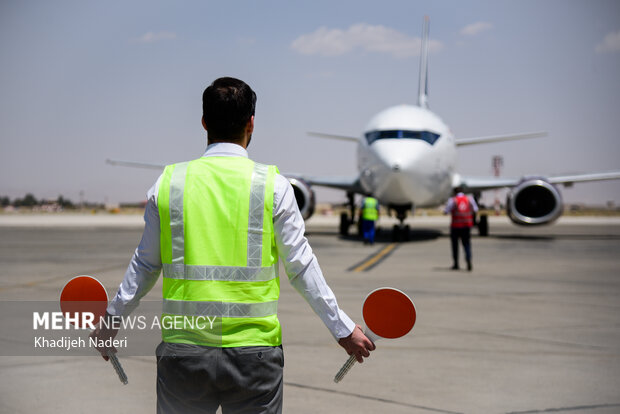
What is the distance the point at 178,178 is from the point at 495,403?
2699mm

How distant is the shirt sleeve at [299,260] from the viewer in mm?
2248

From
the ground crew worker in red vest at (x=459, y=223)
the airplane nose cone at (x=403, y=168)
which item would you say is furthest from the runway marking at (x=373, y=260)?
the airplane nose cone at (x=403, y=168)

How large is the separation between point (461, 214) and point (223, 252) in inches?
404

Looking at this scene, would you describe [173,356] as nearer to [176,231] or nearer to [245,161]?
[176,231]

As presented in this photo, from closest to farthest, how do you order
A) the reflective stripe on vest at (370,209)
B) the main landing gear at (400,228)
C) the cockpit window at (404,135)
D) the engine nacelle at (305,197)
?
the reflective stripe on vest at (370,209)
the cockpit window at (404,135)
the main landing gear at (400,228)
the engine nacelle at (305,197)

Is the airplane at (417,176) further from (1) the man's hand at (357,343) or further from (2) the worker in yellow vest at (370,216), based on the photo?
(1) the man's hand at (357,343)

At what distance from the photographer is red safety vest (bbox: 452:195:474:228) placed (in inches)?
472

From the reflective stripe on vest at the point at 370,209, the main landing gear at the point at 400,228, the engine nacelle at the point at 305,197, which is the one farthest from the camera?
the engine nacelle at the point at 305,197

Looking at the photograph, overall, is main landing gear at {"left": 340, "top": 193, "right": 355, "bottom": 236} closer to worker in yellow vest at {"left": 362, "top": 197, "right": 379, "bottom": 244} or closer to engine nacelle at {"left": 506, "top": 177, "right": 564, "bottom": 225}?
worker in yellow vest at {"left": 362, "top": 197, "right": 379, "bottom": 244}

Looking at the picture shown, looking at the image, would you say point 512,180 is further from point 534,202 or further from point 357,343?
point 357,343

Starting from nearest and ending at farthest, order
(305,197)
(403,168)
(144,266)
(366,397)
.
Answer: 1. (144,266)
2. (366,397)
3. (403,168)
4. (305,197)

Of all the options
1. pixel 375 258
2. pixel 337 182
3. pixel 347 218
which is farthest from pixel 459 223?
Answer: pixel 347 218

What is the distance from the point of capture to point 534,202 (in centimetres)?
2064

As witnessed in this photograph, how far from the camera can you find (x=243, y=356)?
2154 millimetres
